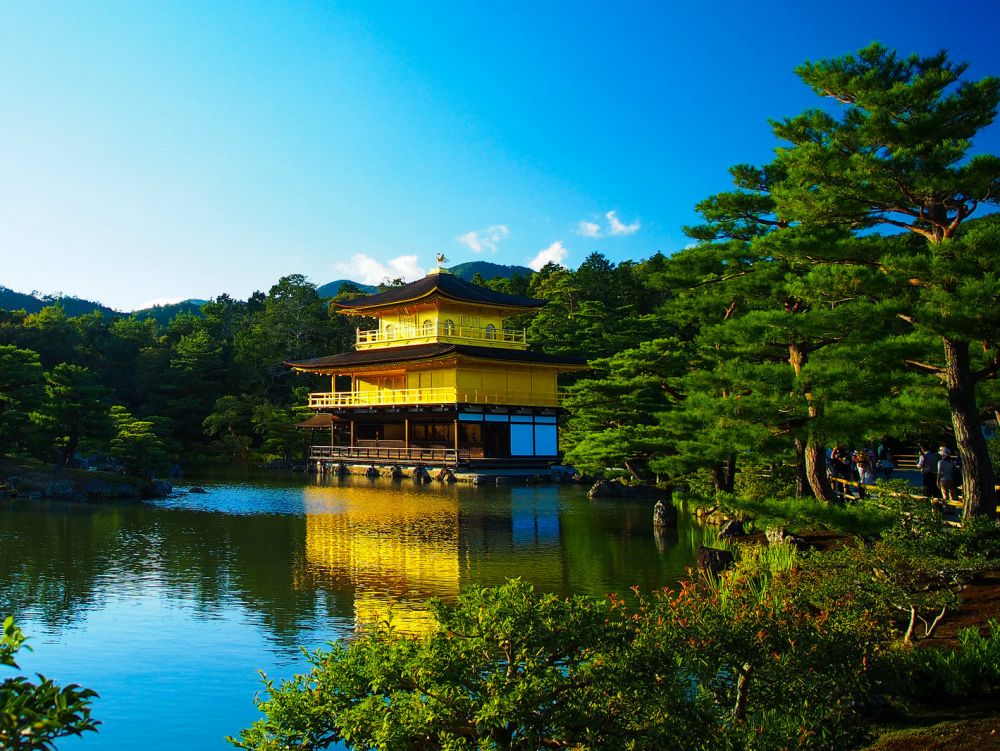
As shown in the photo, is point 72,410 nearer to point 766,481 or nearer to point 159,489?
point 159,489

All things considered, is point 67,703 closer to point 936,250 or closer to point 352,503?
A: point 936,250

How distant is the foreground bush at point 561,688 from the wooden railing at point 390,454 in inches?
991

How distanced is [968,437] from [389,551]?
9.06 metres

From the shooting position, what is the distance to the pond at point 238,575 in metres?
7.16

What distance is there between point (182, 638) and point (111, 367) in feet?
137

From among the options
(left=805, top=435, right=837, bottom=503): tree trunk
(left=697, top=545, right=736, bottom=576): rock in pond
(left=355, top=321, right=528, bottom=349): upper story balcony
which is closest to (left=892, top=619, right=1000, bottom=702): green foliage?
(left=697, top=545, right=736, bottom=576): rock in pond

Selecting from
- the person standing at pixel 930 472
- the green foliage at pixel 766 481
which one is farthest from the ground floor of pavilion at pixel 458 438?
the person standing at pixel 930 472

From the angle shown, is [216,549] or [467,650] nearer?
[467,650]

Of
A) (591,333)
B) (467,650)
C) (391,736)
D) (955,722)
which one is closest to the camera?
(391,736)

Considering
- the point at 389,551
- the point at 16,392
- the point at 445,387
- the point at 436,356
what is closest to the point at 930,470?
the point at 389,551

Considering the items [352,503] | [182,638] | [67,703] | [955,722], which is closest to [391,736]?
[67,703]

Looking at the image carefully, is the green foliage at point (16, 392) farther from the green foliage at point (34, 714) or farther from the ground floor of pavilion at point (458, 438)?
the green foliage at point (34, 714)

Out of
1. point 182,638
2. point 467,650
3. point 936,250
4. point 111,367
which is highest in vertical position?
point 111,367

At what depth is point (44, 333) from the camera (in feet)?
136
